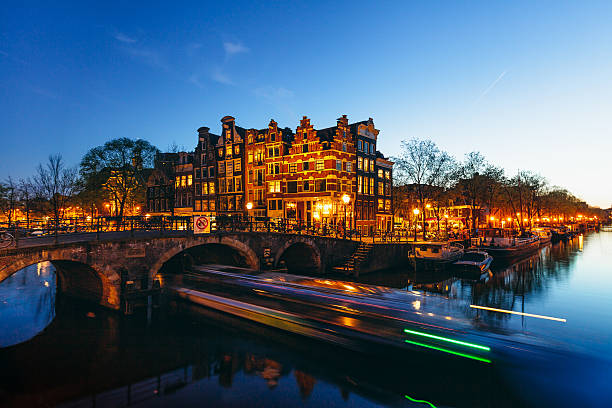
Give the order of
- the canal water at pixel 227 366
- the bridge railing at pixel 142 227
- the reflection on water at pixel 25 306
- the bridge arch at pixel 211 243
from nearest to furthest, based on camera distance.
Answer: the canal water at pixel 227 366 → the reflection on water at pixel 25 306 → the bridge railing at pixel 142 227 → the bridge arch at pixel 211 243

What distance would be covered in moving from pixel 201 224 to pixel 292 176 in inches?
971

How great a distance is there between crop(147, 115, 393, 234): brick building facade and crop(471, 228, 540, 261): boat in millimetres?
14597

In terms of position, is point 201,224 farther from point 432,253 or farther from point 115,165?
point 115,165

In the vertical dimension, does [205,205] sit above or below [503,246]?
above

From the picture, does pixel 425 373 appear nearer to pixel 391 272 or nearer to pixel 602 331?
pixel 602 331

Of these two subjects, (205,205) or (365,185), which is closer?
(365,185)

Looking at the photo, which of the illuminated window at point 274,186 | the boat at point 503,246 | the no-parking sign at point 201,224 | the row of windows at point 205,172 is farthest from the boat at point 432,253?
the row of windows at point 205,172

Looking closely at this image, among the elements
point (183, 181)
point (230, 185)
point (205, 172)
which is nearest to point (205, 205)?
point (205, 172)

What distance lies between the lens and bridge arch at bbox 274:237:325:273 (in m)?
35.5

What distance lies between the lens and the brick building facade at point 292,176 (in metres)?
47.3

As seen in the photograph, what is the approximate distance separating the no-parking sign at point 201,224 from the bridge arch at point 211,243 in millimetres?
716

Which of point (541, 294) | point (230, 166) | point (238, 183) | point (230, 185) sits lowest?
point (541, 294)

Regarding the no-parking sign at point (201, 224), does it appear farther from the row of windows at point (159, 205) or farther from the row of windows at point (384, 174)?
the row of windows at point (159, 205)

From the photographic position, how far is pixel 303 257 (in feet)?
124
